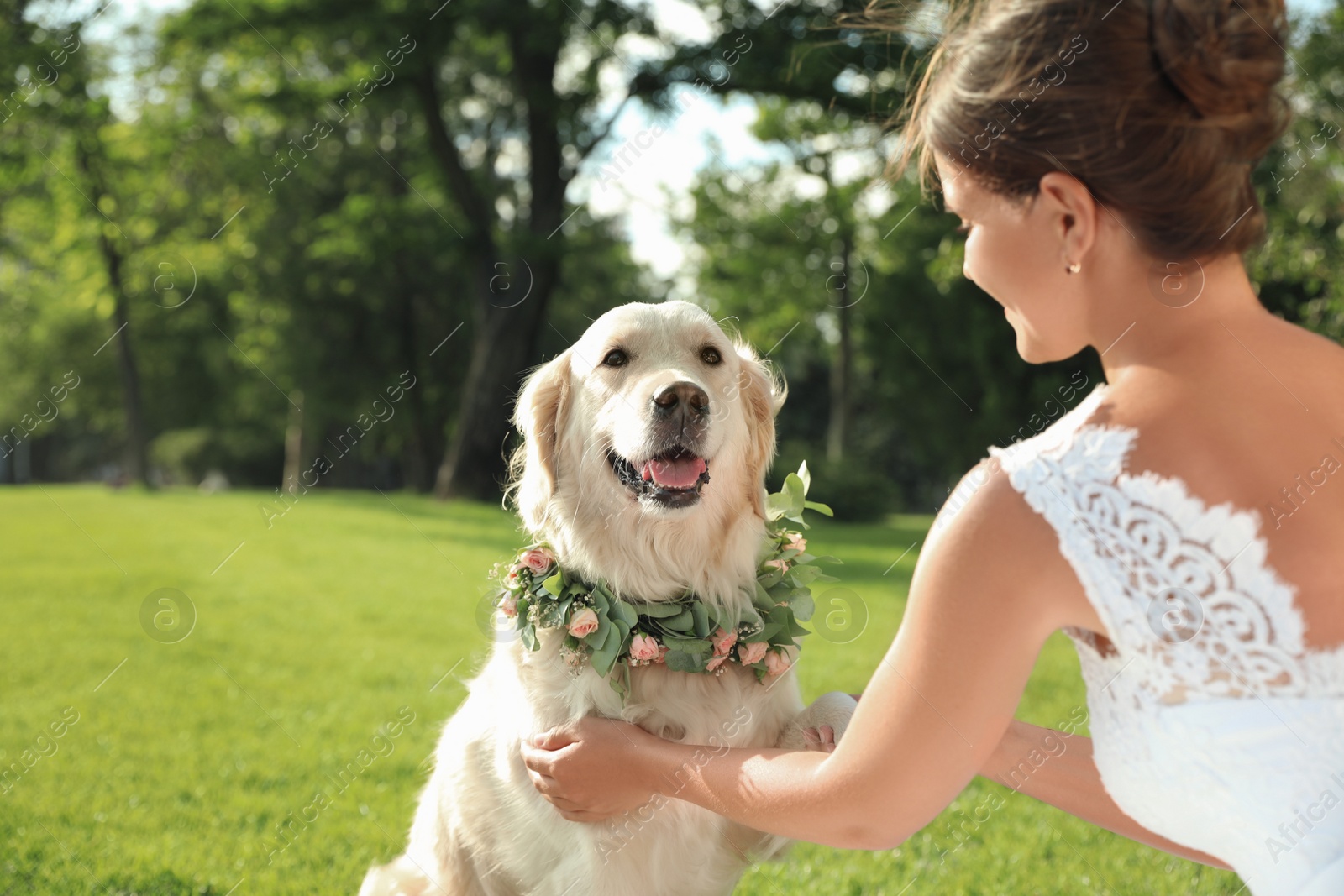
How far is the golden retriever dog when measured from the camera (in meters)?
2.73

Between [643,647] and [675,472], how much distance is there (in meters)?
0.53

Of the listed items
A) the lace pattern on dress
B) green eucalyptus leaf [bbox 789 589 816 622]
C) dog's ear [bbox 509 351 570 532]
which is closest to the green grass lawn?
dog's ear [bbox 509 351 570 532]

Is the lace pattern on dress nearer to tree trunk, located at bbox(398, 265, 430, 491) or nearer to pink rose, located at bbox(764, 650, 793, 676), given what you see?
pink rose, located at bbox(764, 650, 793, 676)

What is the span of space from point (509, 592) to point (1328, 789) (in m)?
2.07

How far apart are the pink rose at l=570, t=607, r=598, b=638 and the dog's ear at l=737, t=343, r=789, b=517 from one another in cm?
77

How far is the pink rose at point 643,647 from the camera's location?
2748 mm

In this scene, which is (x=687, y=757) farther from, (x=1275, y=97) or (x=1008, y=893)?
(x=1008, y=893)

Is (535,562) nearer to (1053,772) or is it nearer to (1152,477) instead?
(1053,772)

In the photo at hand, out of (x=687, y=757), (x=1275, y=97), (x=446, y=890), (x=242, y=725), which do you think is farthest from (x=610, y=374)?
(x=242, y=725)

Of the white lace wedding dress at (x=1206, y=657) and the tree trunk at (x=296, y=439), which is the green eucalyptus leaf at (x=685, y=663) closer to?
the white lace wedding dress at (x=1206, y=657)

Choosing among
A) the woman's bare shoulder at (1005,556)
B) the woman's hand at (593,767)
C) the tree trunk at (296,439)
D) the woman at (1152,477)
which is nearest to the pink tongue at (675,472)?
the woman's hand at (593,767)

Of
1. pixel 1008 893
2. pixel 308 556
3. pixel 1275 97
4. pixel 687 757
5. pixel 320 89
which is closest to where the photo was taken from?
pixel 1275 97

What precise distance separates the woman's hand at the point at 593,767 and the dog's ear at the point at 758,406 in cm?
103

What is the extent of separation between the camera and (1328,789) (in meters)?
1.62
